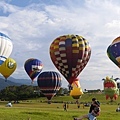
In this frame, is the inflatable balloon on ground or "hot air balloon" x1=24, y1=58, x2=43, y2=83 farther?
"hot air balloon" x1=24, y1=58, x2=43, y2=83

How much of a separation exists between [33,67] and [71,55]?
34079 mm

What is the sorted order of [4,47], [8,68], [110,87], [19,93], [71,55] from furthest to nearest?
[19,93], [110,87], [8,68], [71,55], [4,47]

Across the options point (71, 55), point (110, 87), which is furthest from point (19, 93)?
point (71, 55)

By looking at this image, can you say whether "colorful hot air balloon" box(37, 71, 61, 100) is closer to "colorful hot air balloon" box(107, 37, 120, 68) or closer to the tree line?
"colorful hot air balloon" box(107, 37, 120, 68)

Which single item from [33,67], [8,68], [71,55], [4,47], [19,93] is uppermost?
[4,47]

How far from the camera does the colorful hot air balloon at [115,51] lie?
70200 mm

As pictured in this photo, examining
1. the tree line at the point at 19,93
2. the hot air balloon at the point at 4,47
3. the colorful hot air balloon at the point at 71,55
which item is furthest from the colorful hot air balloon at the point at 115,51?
the tree line at the point at 19,93

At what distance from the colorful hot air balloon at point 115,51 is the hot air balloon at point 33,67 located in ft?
91.2

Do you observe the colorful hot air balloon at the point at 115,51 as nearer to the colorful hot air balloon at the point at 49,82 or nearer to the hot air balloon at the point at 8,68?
the colorful hot air balloon at the point at 49,82

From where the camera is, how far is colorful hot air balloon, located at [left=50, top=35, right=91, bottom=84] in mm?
63562

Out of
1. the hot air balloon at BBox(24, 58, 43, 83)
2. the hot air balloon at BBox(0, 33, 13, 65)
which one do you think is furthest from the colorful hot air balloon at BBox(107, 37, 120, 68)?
the hot air balloon at BBox(24, 58, 43, 83)

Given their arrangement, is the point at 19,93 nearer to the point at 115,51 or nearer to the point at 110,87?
the point at 110,87

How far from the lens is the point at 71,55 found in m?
63.5

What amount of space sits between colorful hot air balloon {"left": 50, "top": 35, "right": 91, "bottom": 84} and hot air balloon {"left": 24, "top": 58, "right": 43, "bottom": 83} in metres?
28.4
